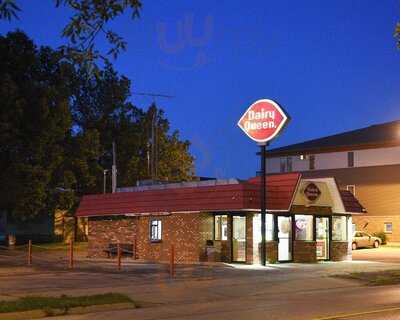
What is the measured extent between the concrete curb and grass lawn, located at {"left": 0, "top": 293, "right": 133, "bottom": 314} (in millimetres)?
120

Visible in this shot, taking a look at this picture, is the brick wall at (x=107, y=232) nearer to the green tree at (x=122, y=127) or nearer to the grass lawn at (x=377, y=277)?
the grass lawn at (x=377, y=277)

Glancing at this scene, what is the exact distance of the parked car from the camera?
50.6m

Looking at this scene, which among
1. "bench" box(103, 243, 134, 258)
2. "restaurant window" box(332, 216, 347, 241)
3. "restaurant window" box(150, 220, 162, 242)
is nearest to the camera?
"restaurant window" box(150, 220, 162, 242)

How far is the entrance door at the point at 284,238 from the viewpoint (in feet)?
103

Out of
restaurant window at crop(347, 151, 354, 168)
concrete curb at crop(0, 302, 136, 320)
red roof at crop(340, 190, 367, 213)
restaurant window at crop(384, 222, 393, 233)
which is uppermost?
restaurant window at crop(347, 151, 354, 168)

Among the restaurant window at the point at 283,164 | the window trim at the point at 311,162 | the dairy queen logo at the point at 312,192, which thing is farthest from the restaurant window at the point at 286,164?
the dairy queen logo at the point at 312,192

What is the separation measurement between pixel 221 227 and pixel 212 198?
5.43ft

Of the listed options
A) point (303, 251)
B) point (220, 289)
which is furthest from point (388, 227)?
point (220, 289)

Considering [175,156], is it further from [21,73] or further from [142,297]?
[142,297]

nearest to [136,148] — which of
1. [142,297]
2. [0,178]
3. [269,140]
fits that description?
[0,178]

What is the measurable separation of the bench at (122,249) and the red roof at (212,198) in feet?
5.26

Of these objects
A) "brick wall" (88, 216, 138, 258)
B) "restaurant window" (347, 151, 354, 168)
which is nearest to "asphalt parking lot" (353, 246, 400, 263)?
"restaurant window" (347, 151, 354, 168)

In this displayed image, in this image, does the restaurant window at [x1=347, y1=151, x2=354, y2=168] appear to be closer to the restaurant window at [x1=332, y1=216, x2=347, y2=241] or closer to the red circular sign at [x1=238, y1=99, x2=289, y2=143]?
the restaurant window at [x1=332, y1=216, x2=347, y2=241]

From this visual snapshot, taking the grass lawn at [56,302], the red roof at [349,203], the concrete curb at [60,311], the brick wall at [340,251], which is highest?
the red roof at [349,203]
